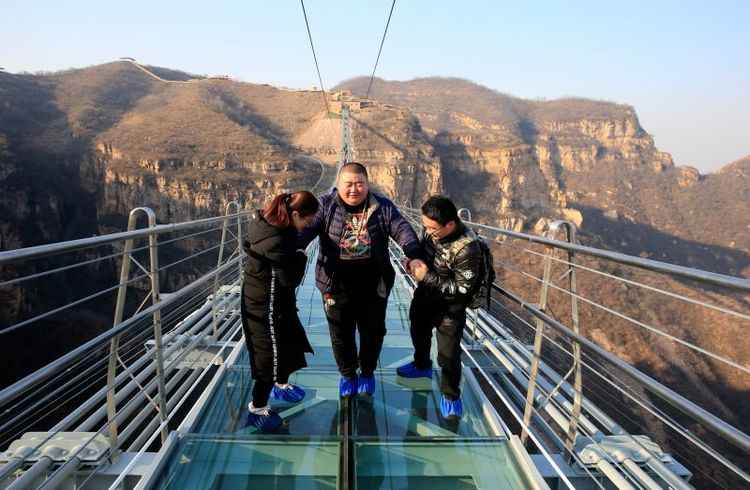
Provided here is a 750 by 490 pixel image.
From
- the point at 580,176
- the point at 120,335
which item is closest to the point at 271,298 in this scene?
the point at 120,335

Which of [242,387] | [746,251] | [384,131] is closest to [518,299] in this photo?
[242,387]

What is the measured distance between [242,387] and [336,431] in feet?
2.56

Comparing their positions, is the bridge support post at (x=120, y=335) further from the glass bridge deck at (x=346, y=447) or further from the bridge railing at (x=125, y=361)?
the glass bridge deck at (x=346, y=447)

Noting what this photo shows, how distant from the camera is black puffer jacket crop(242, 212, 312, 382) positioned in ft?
6.91

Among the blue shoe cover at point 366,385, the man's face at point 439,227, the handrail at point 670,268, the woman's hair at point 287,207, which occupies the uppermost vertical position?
the woman's hair at point 287,207

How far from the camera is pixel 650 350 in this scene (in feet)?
99.5

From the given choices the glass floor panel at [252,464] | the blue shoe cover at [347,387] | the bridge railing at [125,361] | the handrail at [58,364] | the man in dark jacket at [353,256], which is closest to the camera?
the handrail at [58,364]

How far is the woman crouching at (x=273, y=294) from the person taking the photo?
211cm

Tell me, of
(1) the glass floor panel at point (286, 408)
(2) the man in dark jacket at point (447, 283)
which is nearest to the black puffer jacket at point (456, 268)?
(2) the man in dark jacket at point (447, 283)

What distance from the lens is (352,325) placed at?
8.16ft

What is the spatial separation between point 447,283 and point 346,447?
0.96 metres

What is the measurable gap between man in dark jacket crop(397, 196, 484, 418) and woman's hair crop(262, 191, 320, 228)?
0.61 metres

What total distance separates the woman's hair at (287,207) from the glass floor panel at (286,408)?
3.54 ft

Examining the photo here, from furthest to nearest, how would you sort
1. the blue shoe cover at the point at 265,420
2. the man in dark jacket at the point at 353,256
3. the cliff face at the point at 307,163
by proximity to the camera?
the cliff face at the point at 307,163 < the man in dark jacket at the point at 353,256 < the blue shoe cover at the point at 265,420
